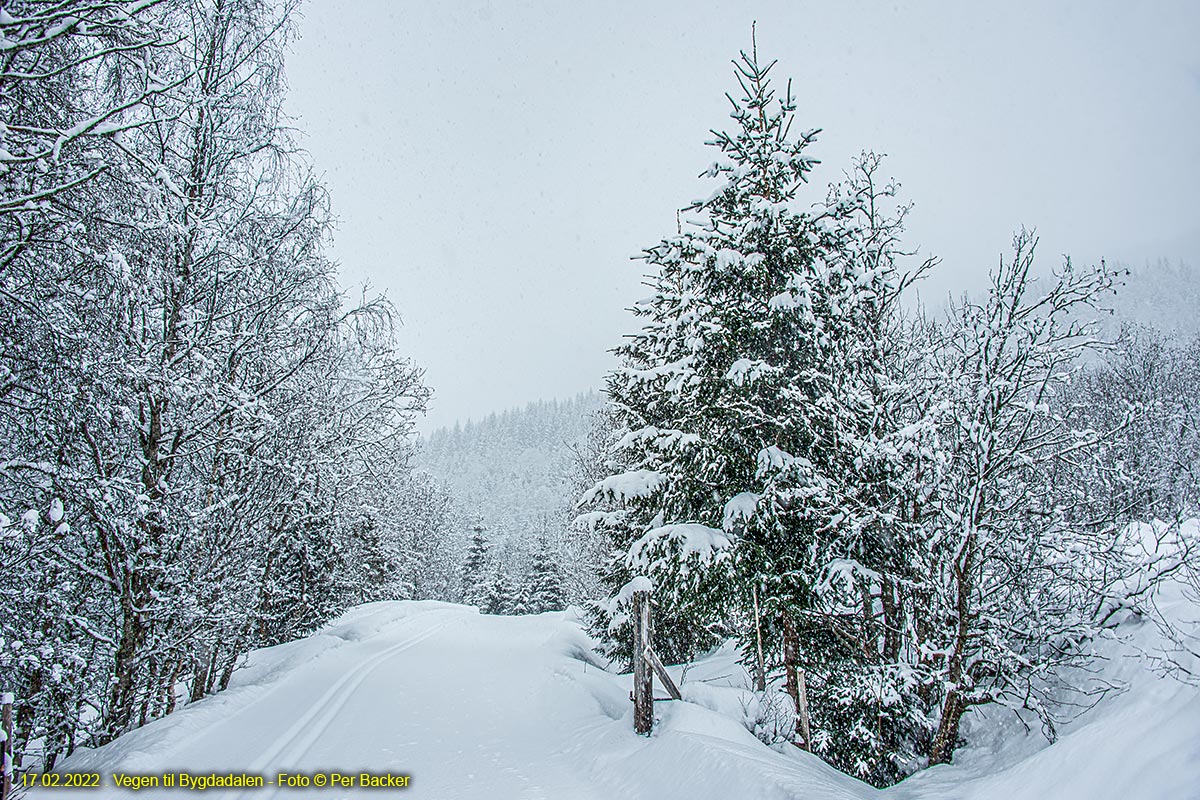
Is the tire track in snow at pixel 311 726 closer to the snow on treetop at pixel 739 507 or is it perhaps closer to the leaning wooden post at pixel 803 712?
the snow on treetop at pixel 739 507

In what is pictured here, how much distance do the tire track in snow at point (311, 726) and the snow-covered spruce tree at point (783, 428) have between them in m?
6.11

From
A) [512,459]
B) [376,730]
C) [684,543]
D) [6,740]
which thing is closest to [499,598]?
[376,730]

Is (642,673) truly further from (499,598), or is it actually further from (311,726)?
(499,598)

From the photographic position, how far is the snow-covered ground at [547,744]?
17.5 feet

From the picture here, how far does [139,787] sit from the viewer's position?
6715 millimetres

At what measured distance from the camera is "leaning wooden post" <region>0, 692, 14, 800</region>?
516cm

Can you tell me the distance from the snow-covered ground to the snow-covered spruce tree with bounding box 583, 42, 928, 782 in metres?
1.96

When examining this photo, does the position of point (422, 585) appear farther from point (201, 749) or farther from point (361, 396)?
point (201, 749)

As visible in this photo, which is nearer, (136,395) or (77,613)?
(136,395)

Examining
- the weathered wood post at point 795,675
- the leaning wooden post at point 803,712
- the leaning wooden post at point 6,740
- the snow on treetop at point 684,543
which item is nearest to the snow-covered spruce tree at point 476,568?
the snow on treetop at point 684,543

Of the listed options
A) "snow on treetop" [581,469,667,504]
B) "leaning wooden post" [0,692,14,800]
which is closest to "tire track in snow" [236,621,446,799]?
"leaning wooden post" [0,692,14,800]

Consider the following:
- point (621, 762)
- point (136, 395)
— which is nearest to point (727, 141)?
point (136, 395)

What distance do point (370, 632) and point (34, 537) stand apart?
21422 mm

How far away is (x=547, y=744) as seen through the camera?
10.9 meters
